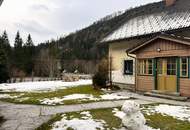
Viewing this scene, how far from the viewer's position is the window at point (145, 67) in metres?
13.0

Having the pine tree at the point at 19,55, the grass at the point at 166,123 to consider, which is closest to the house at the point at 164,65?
the grass at the point at 166,123

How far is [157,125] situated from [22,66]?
154 ft

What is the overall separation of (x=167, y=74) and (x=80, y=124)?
727cm

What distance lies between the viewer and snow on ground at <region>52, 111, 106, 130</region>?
19.3 feet

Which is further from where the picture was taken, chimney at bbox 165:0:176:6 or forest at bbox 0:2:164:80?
forest at bbox 0:2:164:80

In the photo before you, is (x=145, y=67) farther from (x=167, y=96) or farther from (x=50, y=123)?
(x=50, y=123)

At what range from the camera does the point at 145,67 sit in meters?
13.3

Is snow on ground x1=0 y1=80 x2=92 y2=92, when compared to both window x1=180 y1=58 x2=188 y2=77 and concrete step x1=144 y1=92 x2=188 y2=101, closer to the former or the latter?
concrete step x1=144 y1=92 x2=188 y2=101

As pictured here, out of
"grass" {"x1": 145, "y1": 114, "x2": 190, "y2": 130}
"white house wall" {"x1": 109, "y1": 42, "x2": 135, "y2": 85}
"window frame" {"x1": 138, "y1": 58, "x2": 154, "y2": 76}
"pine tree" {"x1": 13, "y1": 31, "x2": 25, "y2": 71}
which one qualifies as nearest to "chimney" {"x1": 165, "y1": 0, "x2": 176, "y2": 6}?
"white house wall" {"x1": 109, "y1": 42, "x2": 135, "y2": 85}

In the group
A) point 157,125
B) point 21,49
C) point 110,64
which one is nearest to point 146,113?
point 157,125

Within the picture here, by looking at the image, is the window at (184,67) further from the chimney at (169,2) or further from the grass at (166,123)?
the chimney at (169,2)

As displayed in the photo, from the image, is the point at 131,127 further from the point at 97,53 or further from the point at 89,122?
the point at 97,53

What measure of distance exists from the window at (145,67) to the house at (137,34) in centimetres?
17

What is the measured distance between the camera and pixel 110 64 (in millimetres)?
17453
